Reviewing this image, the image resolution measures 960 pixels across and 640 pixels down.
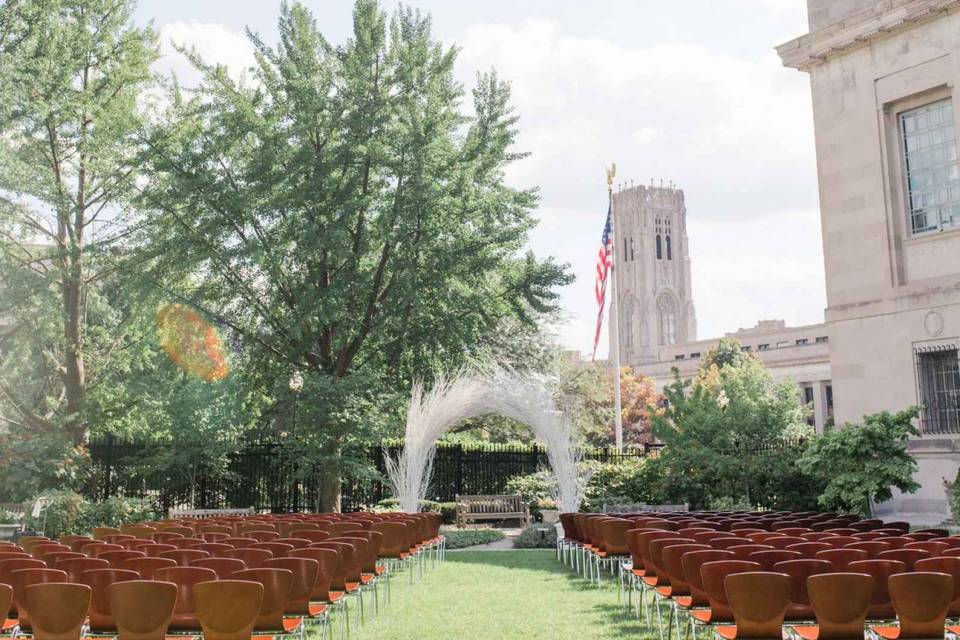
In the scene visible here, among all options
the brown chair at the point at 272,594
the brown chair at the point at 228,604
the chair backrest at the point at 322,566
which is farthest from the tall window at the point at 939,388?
the brown chair at the point at 228,604

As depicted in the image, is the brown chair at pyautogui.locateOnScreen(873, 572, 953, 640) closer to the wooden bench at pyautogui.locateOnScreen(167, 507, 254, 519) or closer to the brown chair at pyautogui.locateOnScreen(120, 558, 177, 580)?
the brown chair at pyautogui.locateOnScreen(120, 558, 177, 580)

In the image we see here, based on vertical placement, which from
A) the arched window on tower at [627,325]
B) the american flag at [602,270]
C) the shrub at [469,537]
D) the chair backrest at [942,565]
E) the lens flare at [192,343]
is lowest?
the shrub at [469,537]

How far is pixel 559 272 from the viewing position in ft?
91.6

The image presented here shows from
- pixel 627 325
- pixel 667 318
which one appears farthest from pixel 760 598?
pixel 667 318

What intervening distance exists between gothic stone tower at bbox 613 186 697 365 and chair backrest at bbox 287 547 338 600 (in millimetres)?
118190

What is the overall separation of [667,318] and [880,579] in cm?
12545

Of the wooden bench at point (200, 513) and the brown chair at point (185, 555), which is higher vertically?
the brown chair at point (185, 555)

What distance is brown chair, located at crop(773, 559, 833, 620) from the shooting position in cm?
706

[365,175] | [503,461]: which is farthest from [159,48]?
[503,461]

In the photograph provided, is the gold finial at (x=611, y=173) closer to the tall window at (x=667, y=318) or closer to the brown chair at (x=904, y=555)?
the brown chair at (x=904, y=555)

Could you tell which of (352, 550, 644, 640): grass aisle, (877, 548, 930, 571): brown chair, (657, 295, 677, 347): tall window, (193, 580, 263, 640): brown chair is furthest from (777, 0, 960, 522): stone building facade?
(657, 295, 677, 347): tall window

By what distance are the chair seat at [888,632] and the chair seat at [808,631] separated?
439 mm

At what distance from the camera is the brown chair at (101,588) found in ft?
23.6

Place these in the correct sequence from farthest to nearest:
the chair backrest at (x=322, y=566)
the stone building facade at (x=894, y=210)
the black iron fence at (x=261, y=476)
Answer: the black iron fence at (x=261, y=476)
the stone building facade at (x=894, y=210)
the chair backrest at (x=322, y=566)
